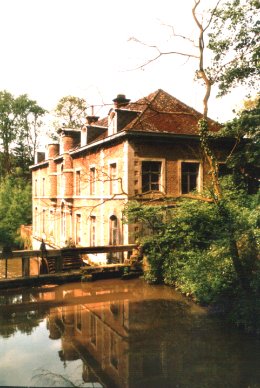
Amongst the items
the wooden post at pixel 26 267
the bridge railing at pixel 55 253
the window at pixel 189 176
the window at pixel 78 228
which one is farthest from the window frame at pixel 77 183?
the wooden post at pixel 26 267

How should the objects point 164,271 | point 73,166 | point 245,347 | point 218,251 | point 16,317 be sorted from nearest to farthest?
point 245,347 < point 16,317 < point 218,251 < point 164,271 < point 73,166

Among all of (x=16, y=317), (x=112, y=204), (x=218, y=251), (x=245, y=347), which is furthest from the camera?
(x=112, y=204)

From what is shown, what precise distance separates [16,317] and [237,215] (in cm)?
787

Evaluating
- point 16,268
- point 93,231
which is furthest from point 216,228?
point 16,268

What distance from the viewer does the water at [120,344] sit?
6930mm

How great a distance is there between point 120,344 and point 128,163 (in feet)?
29.4

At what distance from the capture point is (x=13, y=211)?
1406 inches

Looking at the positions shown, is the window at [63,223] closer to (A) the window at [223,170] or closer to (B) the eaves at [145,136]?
(B) the eaves at [145,136]

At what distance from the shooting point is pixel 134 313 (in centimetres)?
1071

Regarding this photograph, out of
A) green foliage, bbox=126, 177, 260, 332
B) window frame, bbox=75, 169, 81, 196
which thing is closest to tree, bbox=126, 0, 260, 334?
green foliage, bbox=126, 177, 260, 332

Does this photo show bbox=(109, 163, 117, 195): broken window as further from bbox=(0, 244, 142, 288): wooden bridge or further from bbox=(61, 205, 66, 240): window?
bbox=(61, 205, 66, 240): window

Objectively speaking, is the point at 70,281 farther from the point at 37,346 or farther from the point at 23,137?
the point at 23,137

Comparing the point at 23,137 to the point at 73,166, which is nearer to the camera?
the point at 73,166

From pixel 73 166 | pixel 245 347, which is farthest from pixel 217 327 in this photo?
pixel 73 166
